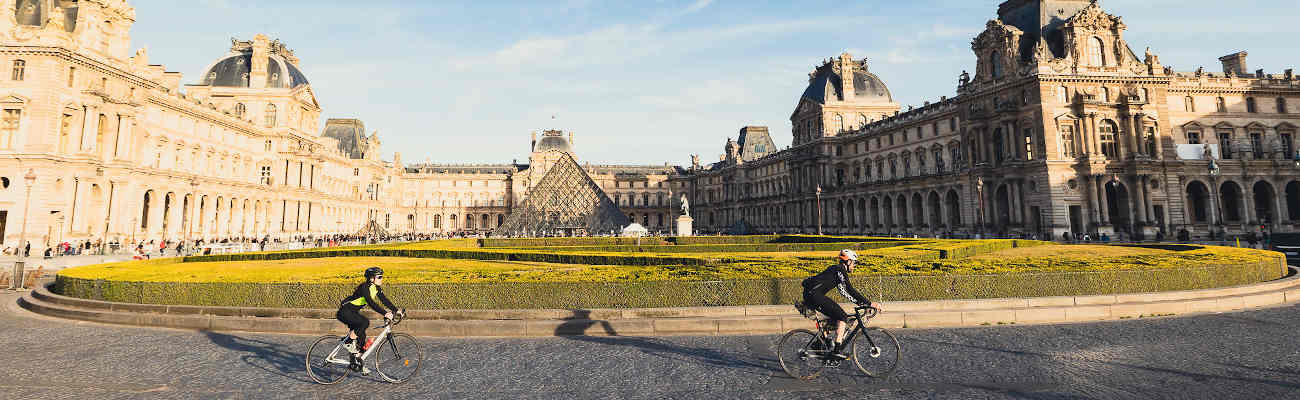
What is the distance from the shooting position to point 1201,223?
41594mm

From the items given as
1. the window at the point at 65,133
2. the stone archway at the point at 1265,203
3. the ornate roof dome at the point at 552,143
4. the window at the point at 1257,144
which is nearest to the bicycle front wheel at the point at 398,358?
the window at the point at 65,133

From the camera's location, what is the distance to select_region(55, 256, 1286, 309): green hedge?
10.9 m

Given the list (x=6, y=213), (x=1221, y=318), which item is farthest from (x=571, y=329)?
(x=6, y=213)

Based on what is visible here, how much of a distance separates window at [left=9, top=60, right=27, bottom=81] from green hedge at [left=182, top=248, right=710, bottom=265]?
23.1 meters

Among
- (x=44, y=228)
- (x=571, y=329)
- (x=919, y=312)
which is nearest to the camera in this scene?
(x=571, y=329)

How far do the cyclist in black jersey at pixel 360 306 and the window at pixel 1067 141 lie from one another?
46.3m

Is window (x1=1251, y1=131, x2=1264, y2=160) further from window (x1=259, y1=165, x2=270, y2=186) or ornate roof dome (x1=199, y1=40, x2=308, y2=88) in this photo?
ornate roof dome (x1=199, y1=40, x2=308, y2=88)

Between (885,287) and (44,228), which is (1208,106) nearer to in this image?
(885,287)

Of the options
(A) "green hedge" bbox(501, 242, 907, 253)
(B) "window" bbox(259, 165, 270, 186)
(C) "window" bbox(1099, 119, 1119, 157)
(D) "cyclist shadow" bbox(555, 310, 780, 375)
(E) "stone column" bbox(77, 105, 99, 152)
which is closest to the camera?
(D) "cyclist shadow" bbox(555, 310, 780, 375)

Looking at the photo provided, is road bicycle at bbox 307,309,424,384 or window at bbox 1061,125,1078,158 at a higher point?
window at bbox 1061,125,1078,158

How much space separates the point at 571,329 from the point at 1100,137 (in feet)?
150

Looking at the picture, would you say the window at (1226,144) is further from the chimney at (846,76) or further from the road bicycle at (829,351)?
the road bicycle at (829,351)

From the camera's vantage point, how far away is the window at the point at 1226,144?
4238 cm

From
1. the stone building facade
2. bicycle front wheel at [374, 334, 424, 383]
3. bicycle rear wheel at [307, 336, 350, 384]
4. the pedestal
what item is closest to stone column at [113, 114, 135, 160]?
the pedestal
